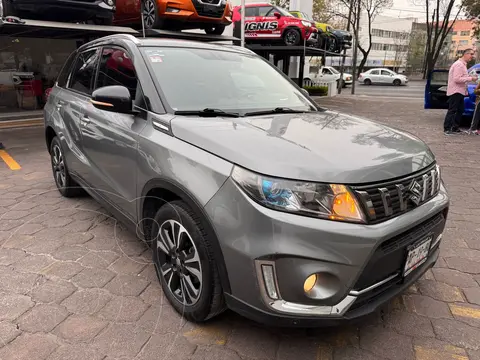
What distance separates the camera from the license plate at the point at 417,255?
2074 millimetres

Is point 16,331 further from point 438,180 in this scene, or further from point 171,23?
point 171,23

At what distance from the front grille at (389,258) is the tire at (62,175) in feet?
11.1

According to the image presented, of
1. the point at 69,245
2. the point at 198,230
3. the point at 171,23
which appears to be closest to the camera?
the point at 198,230

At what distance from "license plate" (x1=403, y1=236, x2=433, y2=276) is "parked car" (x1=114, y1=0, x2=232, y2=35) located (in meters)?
8.31

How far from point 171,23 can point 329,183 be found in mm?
8788

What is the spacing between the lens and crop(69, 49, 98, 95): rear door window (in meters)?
3.63

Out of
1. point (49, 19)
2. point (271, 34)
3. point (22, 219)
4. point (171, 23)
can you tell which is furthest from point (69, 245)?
point (271, 34)

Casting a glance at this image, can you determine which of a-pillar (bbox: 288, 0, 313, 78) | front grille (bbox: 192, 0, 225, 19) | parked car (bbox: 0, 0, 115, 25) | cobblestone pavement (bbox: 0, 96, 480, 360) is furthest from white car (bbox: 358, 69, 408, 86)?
cobblestone pavement (bbox: 0, 96, 480, 360)

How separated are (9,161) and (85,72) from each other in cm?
339

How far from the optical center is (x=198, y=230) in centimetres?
209

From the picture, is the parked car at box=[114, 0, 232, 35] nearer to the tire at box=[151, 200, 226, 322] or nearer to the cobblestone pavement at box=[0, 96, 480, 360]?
the cobblestone pavement at box=[0, 96, 480, 360]

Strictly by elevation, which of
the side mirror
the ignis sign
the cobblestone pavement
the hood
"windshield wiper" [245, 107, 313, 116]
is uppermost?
the ignis sign

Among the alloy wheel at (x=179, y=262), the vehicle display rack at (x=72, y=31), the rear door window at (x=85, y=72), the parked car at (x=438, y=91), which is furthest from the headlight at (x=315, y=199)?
the parked car at (x=438, y=91)

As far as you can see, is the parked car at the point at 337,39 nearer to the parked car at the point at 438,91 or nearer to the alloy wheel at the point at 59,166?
the parked car at the point at 438,91
